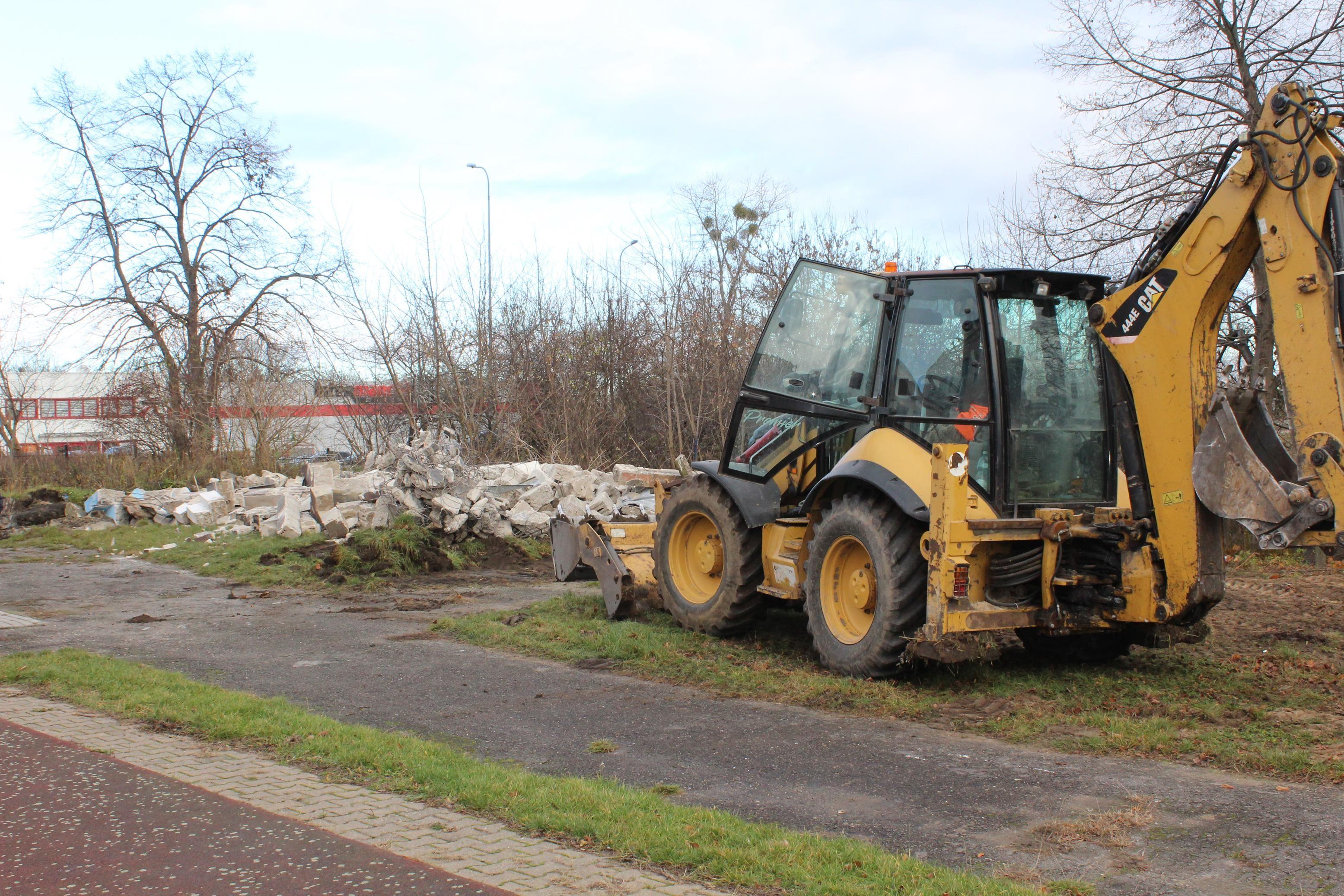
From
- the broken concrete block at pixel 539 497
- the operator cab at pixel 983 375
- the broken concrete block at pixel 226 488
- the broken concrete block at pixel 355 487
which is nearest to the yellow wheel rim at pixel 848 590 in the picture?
the operator cab at pixel 983 375

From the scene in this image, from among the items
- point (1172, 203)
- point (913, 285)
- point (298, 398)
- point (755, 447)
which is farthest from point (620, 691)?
point (298, 398)

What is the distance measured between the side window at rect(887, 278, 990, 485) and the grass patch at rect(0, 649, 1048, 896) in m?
3.31

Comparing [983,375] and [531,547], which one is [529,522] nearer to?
[531,547]

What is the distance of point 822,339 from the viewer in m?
8.01

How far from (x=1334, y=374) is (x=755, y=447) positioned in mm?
4248

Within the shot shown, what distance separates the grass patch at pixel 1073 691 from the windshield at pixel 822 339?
6.74 feet

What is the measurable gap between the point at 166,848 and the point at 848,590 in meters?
4.60

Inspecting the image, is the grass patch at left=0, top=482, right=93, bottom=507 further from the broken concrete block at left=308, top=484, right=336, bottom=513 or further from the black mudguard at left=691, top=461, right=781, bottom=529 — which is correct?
the black mudguard at left=691, top=461, right=781, bottom=529

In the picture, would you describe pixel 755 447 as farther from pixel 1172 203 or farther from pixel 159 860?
pixel 1172 203

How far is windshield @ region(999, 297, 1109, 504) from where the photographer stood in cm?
697

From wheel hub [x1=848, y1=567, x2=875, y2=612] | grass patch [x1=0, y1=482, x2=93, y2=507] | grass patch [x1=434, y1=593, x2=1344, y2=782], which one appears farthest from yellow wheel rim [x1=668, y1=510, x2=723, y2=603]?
grass patch [x1=0, y1=482, x2=93, y2=507]

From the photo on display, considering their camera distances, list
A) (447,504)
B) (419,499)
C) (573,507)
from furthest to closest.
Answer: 1. (573,507)
2. (419,499)
3. (447,504)

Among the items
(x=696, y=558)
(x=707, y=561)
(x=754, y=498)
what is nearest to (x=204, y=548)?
(x=696, y=558)

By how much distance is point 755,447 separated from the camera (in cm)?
870
